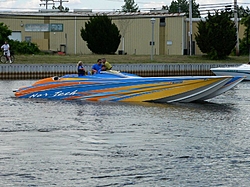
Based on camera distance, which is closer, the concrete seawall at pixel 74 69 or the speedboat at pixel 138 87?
the speedboat at pixel 138 87

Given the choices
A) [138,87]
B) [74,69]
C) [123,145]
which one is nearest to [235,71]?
[74,69]

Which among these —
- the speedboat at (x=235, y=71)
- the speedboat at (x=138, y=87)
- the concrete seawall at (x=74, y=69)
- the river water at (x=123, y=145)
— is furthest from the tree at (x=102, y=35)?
the river water at (x=123, y=145)

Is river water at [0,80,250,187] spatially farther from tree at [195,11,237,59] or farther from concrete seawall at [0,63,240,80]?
tree at [195,11,237,59]

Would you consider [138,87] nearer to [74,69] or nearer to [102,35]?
[74,69]

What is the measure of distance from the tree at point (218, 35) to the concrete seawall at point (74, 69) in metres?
5.97

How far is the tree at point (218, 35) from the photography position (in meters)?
56.2

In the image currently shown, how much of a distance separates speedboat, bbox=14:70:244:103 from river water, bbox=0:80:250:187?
598mm

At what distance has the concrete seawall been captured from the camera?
147 ft

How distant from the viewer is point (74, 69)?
4662 centimetres

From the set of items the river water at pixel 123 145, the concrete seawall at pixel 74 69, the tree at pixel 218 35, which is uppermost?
the tree at pixel 218 35

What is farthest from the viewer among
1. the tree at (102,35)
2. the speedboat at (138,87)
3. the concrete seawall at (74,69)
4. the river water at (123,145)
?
the tree at (102,35)

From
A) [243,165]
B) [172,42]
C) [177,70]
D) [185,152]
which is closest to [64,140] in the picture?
[185,152]

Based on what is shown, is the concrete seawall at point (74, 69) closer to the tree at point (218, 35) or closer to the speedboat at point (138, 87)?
the tree at point (218, 35)

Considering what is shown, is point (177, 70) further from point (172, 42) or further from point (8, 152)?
point (8, 152)
